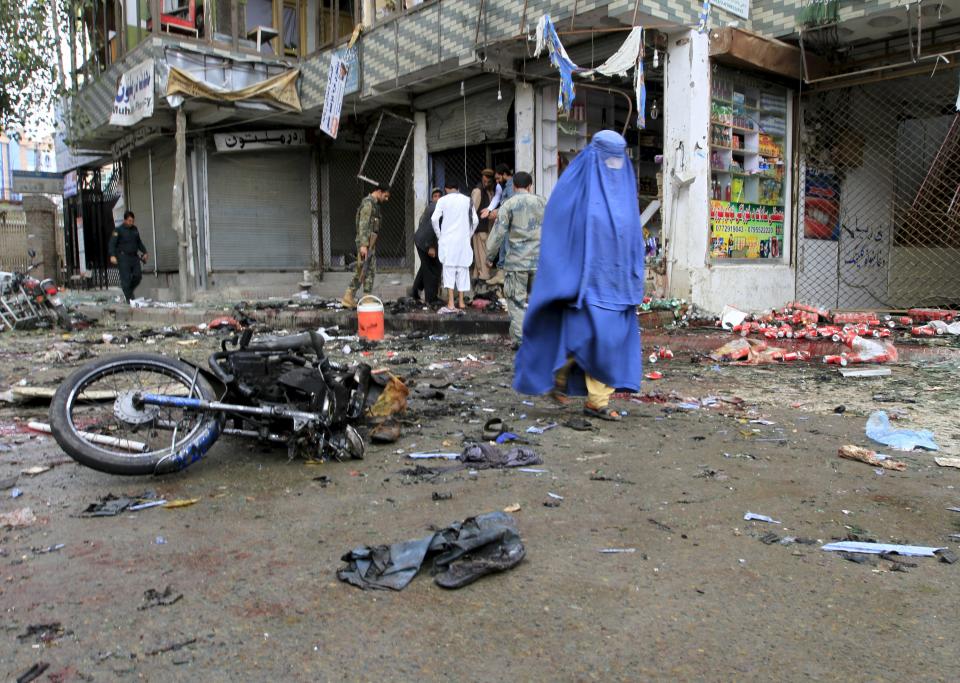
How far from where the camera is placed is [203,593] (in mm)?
2369

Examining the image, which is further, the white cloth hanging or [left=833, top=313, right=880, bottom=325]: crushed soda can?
[left=833, top=313, right=880, bottom=325]: crushed soda can

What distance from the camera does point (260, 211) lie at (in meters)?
15.8

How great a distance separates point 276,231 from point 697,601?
48.7ft

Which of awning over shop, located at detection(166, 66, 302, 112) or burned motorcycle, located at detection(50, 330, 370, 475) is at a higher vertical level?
awning over shop, located at detection(166, 66, 302, 112)

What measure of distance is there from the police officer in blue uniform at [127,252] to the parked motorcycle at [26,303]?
2.79 m

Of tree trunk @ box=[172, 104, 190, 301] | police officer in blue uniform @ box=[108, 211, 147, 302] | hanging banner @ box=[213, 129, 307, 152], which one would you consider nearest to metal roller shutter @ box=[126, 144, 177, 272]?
hanging banner @ box=[213, 129, 307, 152]

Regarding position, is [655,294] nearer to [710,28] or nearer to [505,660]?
[710,28]

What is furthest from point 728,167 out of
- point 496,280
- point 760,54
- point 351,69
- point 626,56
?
point 351,69

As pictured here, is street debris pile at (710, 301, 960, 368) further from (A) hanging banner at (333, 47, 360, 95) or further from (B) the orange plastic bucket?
(A) hanging banner at (333, 47, 360, 95)

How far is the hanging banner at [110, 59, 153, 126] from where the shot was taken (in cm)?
1319

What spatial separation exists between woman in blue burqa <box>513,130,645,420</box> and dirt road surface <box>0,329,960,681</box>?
43 centimetres

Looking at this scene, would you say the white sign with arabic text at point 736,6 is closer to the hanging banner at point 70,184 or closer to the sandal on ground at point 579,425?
the sandal on ground at point 579,425

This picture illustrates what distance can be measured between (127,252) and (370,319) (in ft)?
24.4

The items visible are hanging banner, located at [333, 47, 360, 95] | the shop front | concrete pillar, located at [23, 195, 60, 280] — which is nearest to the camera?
the shop front
